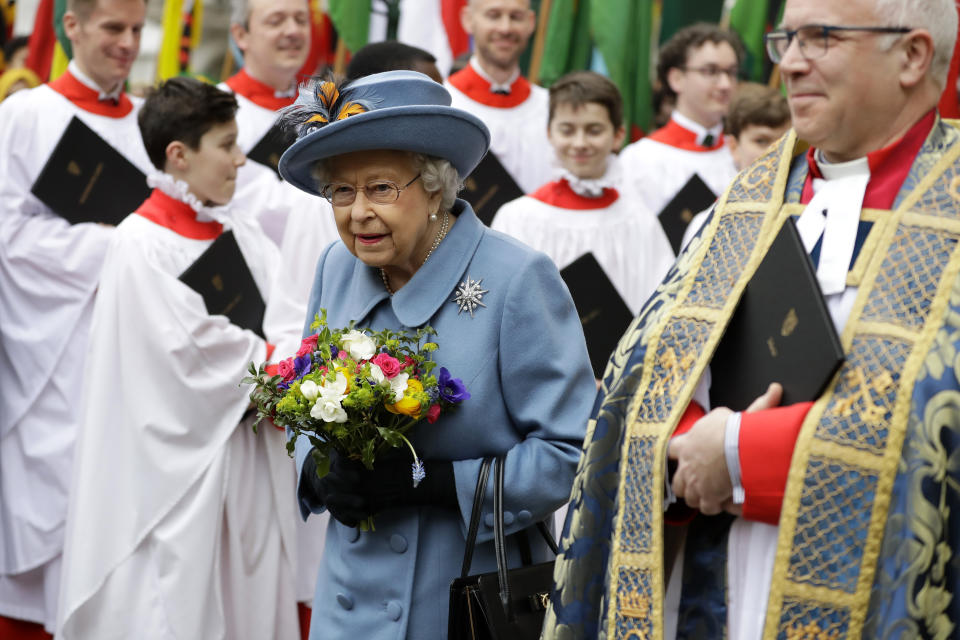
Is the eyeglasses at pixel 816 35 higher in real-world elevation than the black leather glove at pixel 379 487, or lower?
higher

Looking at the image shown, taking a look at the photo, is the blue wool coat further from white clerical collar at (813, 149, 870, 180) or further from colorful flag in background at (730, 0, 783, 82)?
colorful flag in background at (730, 0, 783, 82)

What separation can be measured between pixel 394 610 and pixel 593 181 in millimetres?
3635

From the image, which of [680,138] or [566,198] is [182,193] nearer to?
[566,198]

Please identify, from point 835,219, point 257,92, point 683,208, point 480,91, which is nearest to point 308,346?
point 835,219

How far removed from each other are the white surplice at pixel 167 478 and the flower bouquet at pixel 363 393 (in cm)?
183

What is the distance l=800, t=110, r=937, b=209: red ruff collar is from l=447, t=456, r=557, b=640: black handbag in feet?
3.85

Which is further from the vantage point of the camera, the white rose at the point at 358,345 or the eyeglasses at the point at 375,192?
the eyeglasses at the point at 375,192

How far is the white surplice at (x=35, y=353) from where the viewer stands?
6203 millimetres

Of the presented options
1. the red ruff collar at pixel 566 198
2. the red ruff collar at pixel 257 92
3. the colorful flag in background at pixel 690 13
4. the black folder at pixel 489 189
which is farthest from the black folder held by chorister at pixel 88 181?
the colorful flag in background at pixel 690 13

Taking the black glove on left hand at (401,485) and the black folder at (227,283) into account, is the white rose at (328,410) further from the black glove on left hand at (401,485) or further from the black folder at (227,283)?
the black folder at (227,283)

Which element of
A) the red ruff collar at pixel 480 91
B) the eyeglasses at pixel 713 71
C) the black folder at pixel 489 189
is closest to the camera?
the black folder at pixel 489 189

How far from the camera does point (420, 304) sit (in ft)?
11.2

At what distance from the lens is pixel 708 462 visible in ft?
8.40

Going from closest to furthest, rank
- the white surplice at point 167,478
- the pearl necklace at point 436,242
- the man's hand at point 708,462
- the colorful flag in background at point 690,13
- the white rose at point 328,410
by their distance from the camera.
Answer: the man's hand at point 708,462 < the white rose at point 328,410 < the pearl necklace at point 436,242 < the white surplice at point 167,478 < the colorful flag in background at point 690,13
